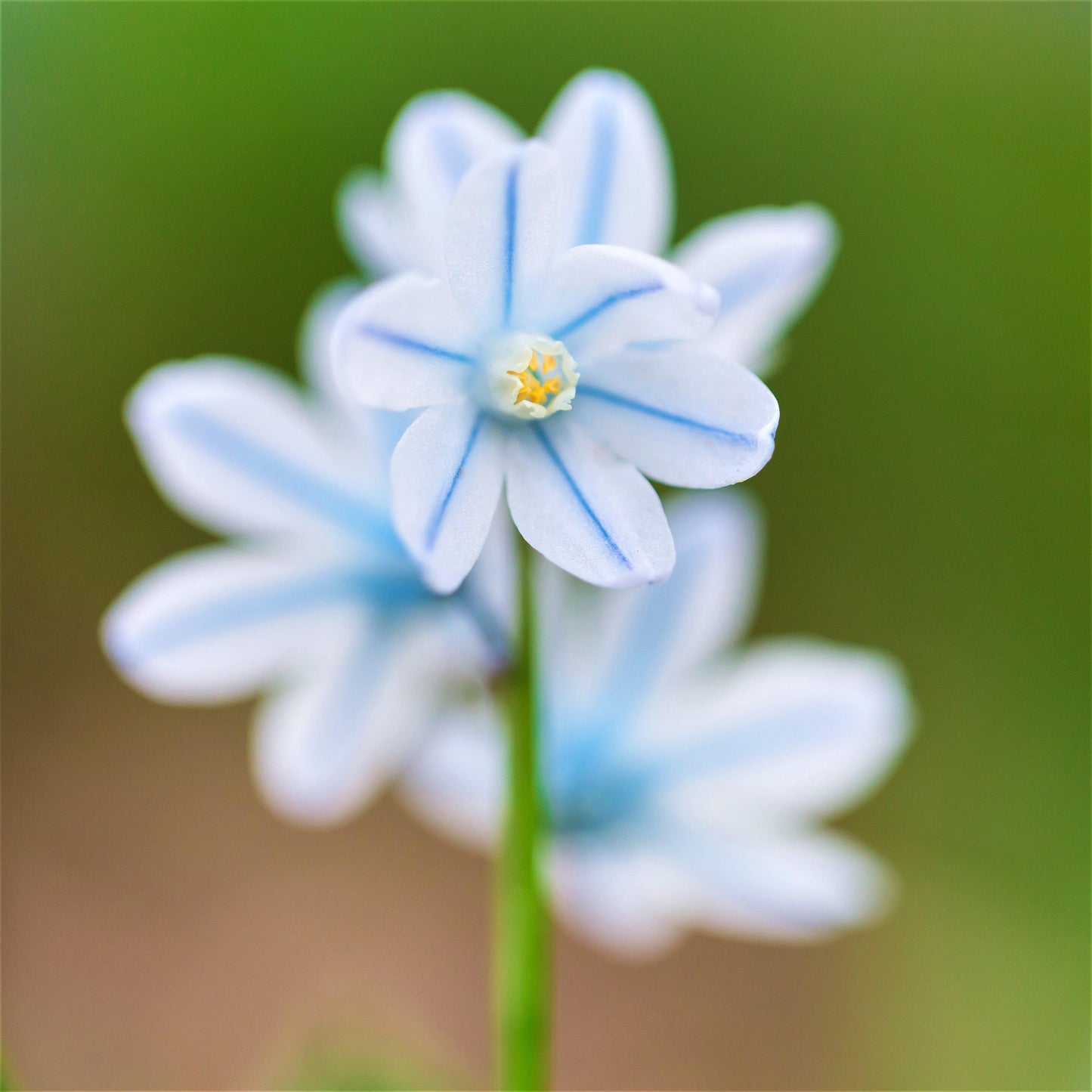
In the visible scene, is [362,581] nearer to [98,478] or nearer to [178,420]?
[178,420]

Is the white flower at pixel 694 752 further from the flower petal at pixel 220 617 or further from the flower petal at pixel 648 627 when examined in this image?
the flower petal at pixel 220 617

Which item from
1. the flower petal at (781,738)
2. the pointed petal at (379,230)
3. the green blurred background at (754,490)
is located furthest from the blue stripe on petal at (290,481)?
the green blurred background at (754,490)

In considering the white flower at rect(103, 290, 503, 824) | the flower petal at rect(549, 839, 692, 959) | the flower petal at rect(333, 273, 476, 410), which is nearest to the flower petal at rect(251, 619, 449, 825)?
the white flower at rect(103, 290, 503, 824)

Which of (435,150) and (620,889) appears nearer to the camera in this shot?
(435,150)

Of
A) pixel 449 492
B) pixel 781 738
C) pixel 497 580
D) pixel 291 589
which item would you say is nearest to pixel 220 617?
pixel 291 589

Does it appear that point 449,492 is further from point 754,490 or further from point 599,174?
point 754,490

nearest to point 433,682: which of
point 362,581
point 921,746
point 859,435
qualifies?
point 362,581
